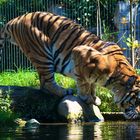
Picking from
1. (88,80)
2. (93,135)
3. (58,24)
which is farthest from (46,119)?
(93,135)

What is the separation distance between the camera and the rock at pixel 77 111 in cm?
1280

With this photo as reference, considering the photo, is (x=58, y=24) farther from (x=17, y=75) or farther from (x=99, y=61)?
(x=17, y=75)

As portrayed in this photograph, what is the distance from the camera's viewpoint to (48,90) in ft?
44.1

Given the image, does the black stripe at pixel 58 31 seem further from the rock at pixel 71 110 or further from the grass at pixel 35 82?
the grass at pixel 35 82

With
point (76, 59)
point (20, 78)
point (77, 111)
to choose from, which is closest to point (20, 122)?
point (77, 111)

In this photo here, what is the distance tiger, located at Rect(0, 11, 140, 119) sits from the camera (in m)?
12.7

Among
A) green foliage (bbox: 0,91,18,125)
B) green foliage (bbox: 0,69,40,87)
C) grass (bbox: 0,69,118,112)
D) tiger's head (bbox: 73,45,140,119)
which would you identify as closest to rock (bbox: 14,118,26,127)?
green foliage (bbox: 0,91,18,125)

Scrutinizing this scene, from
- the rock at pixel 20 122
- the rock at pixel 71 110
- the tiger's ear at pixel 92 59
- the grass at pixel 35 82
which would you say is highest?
the tiger's ear at pixel 92 59

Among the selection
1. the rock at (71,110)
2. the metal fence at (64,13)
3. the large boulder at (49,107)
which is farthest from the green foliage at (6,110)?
the metal fence at (64,13)

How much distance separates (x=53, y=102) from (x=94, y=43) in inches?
55.3

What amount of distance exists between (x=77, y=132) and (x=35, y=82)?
196 inches

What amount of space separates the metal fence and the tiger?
12.9 ft

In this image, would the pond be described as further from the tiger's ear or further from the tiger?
the tiger's ear

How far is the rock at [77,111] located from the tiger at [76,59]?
128 mm
